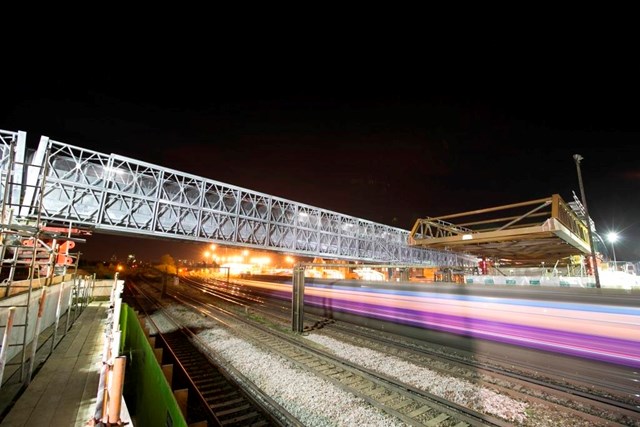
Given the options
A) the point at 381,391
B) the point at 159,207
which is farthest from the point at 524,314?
the point at 159,207

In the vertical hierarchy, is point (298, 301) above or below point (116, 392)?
below

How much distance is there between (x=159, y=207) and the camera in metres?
31.4

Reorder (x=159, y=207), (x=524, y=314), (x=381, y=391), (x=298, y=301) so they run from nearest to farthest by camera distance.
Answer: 1. (x=381, y=391)
2. (x=524, y=314)
3. (x=298, y=301)
4. (x=159, y=207)

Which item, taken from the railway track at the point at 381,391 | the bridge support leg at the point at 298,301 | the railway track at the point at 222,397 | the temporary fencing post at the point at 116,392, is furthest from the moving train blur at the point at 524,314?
the temporary fencing post at the point at 116,392

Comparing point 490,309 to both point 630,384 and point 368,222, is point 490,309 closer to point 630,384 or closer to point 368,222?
point 630,384

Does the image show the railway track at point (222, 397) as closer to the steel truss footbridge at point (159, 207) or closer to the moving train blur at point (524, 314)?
the moving train blur at point (524, 314)

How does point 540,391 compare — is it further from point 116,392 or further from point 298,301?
point 298,301

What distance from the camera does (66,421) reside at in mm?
4660

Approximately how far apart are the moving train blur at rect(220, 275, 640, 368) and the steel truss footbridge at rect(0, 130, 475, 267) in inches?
241

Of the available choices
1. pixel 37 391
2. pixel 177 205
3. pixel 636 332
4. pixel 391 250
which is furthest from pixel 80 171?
pixel 391 250

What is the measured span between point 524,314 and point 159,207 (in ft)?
108

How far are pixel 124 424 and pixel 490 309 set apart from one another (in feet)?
27.9

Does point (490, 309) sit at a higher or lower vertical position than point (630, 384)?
higher

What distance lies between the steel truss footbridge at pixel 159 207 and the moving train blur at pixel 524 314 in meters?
6.13
